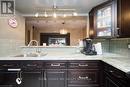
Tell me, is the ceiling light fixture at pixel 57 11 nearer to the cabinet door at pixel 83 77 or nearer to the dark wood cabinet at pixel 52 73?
the dark wood cabinet at pixel 52 73

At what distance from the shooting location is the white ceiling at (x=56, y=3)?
11.1 feet

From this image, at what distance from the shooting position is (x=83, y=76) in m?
3.02

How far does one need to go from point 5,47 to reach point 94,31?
6.63 feet

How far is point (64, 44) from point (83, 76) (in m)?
1.29

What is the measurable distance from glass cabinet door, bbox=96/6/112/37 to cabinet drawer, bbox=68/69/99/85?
0.79m

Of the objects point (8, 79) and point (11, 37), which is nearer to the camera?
point (8, 79)

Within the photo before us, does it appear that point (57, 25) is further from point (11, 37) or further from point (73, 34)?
point (11, 37)

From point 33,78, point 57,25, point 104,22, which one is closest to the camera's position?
point 33,78

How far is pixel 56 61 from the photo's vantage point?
9.82ft

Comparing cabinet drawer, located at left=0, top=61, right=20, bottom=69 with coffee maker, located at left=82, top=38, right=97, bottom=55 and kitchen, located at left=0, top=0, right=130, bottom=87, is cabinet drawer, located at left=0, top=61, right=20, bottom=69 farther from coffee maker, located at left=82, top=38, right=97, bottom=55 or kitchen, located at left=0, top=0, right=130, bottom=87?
coffee maker, located at left=82, top=38, right=97, bottom=55

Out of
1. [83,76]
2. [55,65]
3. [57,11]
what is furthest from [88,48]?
[57,11]

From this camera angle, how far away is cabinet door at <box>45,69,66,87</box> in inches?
117

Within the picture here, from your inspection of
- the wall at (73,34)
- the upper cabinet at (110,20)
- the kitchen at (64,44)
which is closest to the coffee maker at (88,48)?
the kitchen at (64,44)

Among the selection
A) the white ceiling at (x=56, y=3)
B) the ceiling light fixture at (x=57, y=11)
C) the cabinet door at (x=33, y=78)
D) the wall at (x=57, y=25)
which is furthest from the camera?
the wall at (x=57, y=25)
